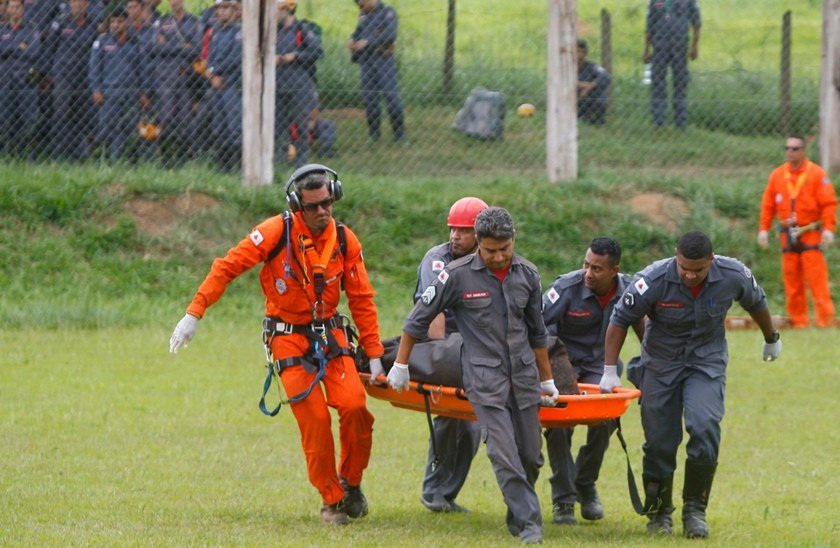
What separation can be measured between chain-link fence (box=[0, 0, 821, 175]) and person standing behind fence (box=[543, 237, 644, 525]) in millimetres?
9669

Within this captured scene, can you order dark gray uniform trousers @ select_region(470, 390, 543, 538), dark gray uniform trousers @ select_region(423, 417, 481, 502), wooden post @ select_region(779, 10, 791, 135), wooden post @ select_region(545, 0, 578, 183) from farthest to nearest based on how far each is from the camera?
wooden post @ select_region(779, 10, 791, 135) → wooden post @ select_region(545, 0, 578, 183) → dark gray uniform trousers @ select_region(423, 417, 481, 502) → dark gray uniform trousers @ select_region(470, 390, 543, 538)

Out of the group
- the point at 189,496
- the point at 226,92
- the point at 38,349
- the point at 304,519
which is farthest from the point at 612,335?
the point at 226,92

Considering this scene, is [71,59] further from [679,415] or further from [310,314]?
[679,415]

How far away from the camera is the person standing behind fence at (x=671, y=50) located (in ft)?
64.0

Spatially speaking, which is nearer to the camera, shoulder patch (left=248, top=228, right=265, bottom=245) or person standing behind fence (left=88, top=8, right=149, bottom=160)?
shoulder patch (left=248, top=228, right=265, bottom=245)

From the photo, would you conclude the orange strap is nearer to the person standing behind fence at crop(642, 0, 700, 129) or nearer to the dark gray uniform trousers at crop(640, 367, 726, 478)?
the person standing behind fence at crop(642, 0, 700, 129)

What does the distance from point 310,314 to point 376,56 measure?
10.4 metres

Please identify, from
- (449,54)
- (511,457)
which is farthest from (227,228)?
(511,457)

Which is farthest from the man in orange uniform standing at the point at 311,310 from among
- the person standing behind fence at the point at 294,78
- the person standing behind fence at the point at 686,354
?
the person standing behind fence at the point at 294,78

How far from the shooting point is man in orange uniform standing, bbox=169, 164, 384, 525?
8.38 metres

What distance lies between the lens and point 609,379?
333 inches

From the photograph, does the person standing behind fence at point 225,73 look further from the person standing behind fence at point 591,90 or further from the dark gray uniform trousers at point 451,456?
the dark gray uniform trousers at point 451,456

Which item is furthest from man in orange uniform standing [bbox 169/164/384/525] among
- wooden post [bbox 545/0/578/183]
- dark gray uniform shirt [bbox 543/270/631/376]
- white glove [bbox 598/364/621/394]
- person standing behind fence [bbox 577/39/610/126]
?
person standing behind fence [bbox 577/39/610/126]

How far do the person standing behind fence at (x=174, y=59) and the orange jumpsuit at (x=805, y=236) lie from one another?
24.2ft
